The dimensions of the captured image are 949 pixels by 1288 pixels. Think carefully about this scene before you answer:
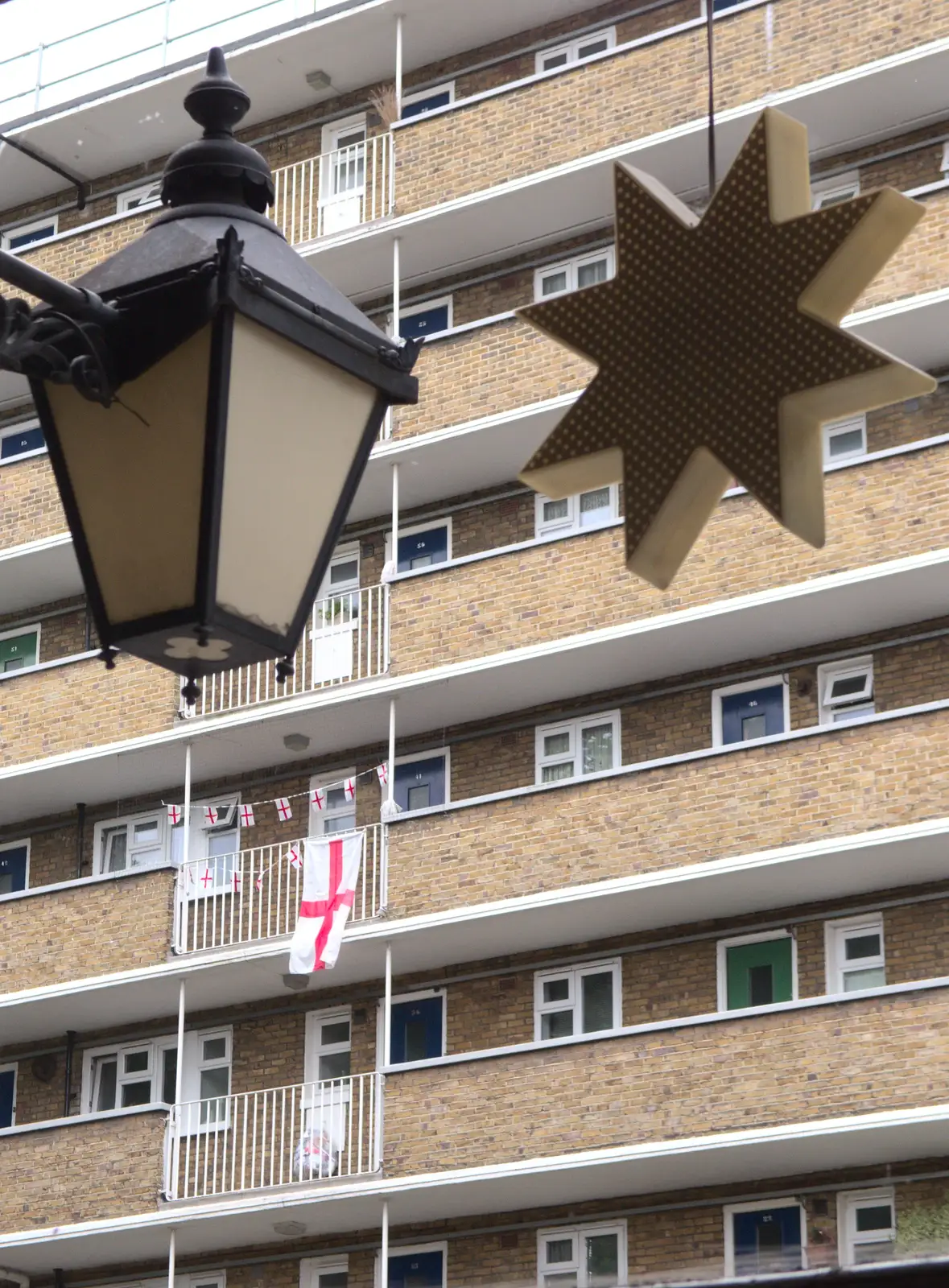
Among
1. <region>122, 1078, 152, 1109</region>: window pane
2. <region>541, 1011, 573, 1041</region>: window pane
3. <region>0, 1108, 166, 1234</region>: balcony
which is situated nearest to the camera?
<region>541, 1011, 573, 1041</region>: window pane

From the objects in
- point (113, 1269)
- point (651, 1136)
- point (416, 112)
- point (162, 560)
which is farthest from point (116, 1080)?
point (162, 560)

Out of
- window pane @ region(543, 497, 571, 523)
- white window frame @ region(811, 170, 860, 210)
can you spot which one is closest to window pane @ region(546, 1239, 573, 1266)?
window pane @ region(543, 497, 571, 523)

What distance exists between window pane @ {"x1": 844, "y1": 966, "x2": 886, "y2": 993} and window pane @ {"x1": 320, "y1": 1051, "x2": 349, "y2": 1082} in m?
5.84

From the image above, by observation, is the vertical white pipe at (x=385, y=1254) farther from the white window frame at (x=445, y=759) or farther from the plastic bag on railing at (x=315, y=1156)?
the white window frame at (x=445, y=759)

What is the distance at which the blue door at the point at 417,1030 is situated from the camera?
87.6 feet

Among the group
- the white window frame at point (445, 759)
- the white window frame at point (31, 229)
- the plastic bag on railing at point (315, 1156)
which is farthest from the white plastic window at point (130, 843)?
the white window frame at point (31, 229)

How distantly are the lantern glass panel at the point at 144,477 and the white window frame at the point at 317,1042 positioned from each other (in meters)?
24.3

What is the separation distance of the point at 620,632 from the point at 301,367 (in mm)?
22100

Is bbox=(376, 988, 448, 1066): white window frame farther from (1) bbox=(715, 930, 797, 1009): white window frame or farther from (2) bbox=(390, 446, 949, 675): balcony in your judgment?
(2) bbox=(390, 446, 949, 675): balcony

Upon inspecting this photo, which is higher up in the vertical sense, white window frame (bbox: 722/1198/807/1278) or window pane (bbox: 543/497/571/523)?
window pane (bbox: 543/497/571/523)

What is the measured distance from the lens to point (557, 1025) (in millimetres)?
26016

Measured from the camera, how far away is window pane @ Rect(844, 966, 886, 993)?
24141 mm

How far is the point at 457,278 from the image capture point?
97.0 ft

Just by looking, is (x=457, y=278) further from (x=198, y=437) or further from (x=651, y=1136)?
(x=198, y=437)
